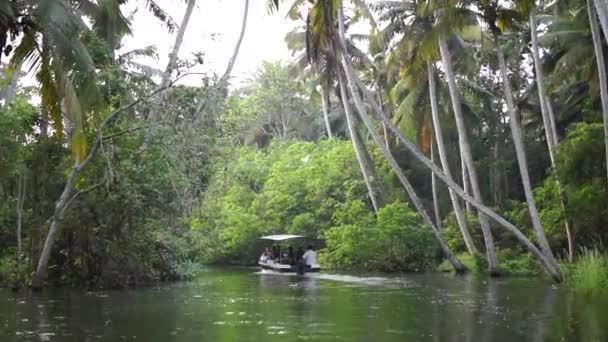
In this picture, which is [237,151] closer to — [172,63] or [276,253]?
[276,253]

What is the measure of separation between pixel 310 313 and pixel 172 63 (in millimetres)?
8951

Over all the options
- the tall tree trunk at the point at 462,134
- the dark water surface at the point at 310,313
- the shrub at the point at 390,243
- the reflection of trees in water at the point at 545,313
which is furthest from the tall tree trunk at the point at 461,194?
the shrub at the point at 390,243

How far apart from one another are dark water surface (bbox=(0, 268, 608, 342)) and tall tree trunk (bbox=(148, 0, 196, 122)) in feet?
15.8

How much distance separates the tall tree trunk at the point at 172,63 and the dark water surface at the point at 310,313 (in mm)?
4806

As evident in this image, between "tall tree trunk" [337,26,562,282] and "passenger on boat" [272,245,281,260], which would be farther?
"passenger on boat" [272,245,281,260]

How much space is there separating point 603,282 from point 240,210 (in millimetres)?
25973

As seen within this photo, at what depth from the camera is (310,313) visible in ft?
52.2

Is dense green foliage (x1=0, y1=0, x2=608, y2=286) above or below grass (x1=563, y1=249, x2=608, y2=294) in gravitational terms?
above

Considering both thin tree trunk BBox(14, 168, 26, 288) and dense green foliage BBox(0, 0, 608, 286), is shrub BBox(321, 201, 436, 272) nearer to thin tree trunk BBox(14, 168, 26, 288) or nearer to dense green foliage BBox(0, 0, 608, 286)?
dense green foliage BBox(0, 0, 608, 286)

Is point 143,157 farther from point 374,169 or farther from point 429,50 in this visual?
point 374,169

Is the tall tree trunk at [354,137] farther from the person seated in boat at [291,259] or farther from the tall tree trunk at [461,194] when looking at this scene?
the person seated in boat at [291,259]

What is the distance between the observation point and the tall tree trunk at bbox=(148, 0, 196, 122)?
71.4ft

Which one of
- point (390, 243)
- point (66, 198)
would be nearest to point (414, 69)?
point (390, 243)

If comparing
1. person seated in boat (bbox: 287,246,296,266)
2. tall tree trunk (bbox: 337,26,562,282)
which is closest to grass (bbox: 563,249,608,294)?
tall tree trunk (bbox: 337,26,562,282)
